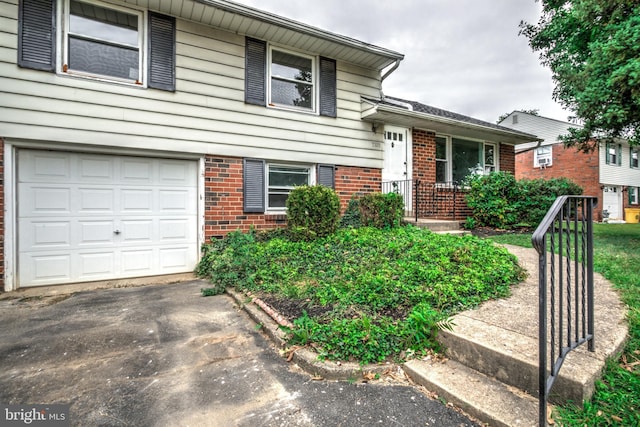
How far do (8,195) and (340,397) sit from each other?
5.46 m

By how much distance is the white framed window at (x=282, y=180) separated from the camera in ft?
21.2

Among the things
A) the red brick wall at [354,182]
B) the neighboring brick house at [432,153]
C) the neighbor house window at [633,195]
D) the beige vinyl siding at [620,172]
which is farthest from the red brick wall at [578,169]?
the red brick wall at [354,182]

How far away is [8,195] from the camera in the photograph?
4.35m

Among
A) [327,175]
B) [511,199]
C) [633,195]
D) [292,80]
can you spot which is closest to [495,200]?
[511,199]

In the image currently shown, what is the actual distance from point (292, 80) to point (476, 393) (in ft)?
21.4

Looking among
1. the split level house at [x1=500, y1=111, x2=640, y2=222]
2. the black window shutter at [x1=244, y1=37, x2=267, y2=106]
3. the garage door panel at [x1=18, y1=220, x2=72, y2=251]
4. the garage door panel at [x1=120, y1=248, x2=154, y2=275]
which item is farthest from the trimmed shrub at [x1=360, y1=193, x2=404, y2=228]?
the split level house at [x1=500, y1=111, x2=640, y2=222]

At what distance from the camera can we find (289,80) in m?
6.62

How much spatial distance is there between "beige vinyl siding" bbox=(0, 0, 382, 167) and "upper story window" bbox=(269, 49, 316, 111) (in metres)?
0.38

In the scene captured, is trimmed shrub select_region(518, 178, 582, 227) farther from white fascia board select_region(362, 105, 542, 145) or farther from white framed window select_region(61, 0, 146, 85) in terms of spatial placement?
white framed window select_region(61, 0, 146, 85)

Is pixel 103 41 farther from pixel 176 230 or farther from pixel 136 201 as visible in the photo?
pixel 176 230

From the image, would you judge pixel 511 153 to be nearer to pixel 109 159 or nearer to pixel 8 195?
pixel 109 159

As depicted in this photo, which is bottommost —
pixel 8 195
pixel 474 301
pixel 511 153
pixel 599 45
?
pixel 474 301

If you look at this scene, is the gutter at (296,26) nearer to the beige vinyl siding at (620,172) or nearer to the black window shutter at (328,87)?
the black window shutter at (328,87)

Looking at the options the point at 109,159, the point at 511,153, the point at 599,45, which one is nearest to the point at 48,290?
the point at 109,159
